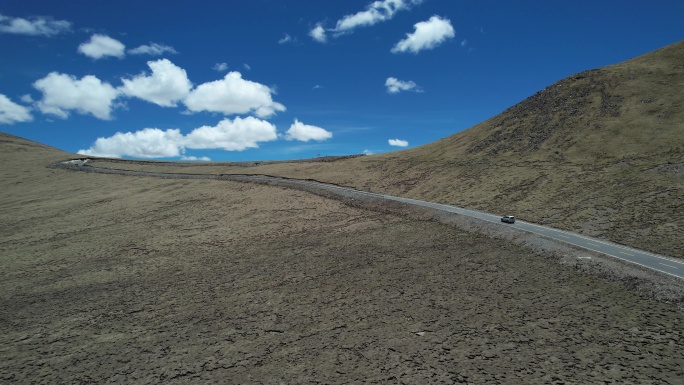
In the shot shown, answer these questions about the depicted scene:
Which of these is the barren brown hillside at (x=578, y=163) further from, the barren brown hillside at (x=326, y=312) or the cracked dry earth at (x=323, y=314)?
the barren brown hillside at (x=326, y=312)

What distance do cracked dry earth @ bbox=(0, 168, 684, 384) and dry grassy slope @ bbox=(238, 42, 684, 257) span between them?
12.8 m

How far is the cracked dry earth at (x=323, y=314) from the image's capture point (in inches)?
577

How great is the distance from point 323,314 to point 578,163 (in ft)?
169

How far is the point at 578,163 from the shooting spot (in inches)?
2175

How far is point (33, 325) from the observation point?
20.7 meters

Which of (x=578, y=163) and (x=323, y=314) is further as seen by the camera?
(x=578, y=163)

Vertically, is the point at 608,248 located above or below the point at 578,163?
below

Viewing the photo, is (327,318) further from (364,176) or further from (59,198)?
(59,198)

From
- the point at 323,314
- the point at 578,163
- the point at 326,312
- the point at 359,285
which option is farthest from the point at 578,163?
the point at 323,314

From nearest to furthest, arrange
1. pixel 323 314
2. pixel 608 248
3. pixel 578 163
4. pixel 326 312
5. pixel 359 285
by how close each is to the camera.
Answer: pixel 323 314 < pixel 326 312 < pixel 359 285 < pixel 608 248 < pixel 578 163

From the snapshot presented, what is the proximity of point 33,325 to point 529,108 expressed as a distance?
100.0m

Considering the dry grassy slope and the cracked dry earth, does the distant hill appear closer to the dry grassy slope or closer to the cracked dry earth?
the dry grassy slope

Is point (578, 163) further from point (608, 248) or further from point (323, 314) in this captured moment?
point (323, 314)

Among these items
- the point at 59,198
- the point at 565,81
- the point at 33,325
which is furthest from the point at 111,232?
the point at 565,81
